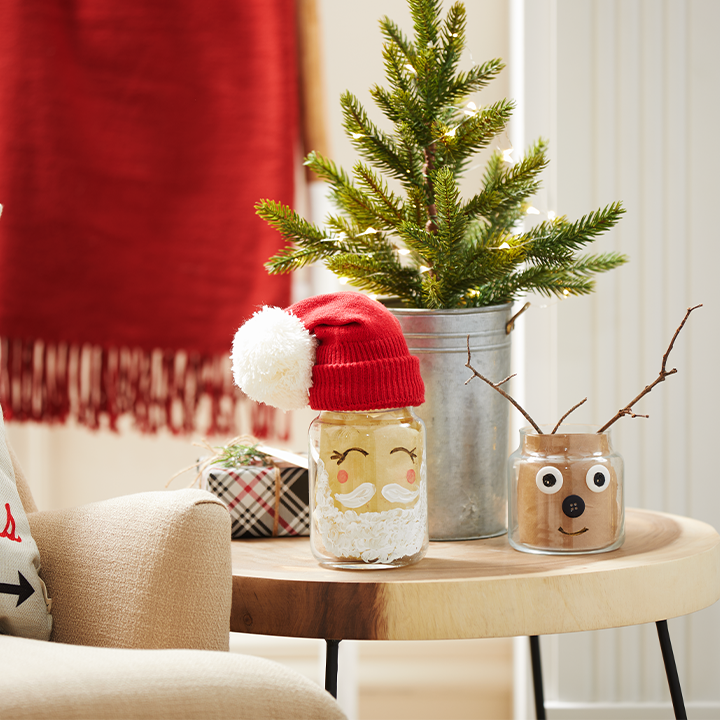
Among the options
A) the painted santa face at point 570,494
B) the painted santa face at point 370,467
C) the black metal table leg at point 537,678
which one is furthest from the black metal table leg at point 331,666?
the black metal table leg at point 537,678

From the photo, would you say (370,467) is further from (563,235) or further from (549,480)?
(563,235)

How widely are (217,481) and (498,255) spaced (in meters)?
0.40

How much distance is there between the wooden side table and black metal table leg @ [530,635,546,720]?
0.48 meters

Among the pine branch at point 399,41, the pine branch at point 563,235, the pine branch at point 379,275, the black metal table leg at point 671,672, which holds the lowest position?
the black metal table leg at point 671,672

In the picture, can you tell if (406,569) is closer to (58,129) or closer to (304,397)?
(304,397)

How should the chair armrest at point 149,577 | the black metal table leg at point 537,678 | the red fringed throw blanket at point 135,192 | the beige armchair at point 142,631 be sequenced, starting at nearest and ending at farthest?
the beige armchair at point 142,631 < the chair armrest at point 149,577 < the black metal table leg at point 537,678 < the red fringed throw blanket at point 135,192

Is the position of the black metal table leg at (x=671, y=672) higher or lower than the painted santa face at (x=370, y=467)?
lower

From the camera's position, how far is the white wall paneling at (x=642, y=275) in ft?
4.09

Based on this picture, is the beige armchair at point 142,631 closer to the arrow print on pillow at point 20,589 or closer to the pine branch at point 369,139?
the arrow print on pillow at point 20,589

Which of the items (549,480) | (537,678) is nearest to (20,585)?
(549,480)

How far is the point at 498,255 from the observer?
843 millimetres

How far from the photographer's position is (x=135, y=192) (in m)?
1.58

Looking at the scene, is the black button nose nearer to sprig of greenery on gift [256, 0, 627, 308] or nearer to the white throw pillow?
sprig of greenery on gift [256, 0, 627, 308]

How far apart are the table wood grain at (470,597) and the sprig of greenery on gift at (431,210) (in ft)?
1.01
